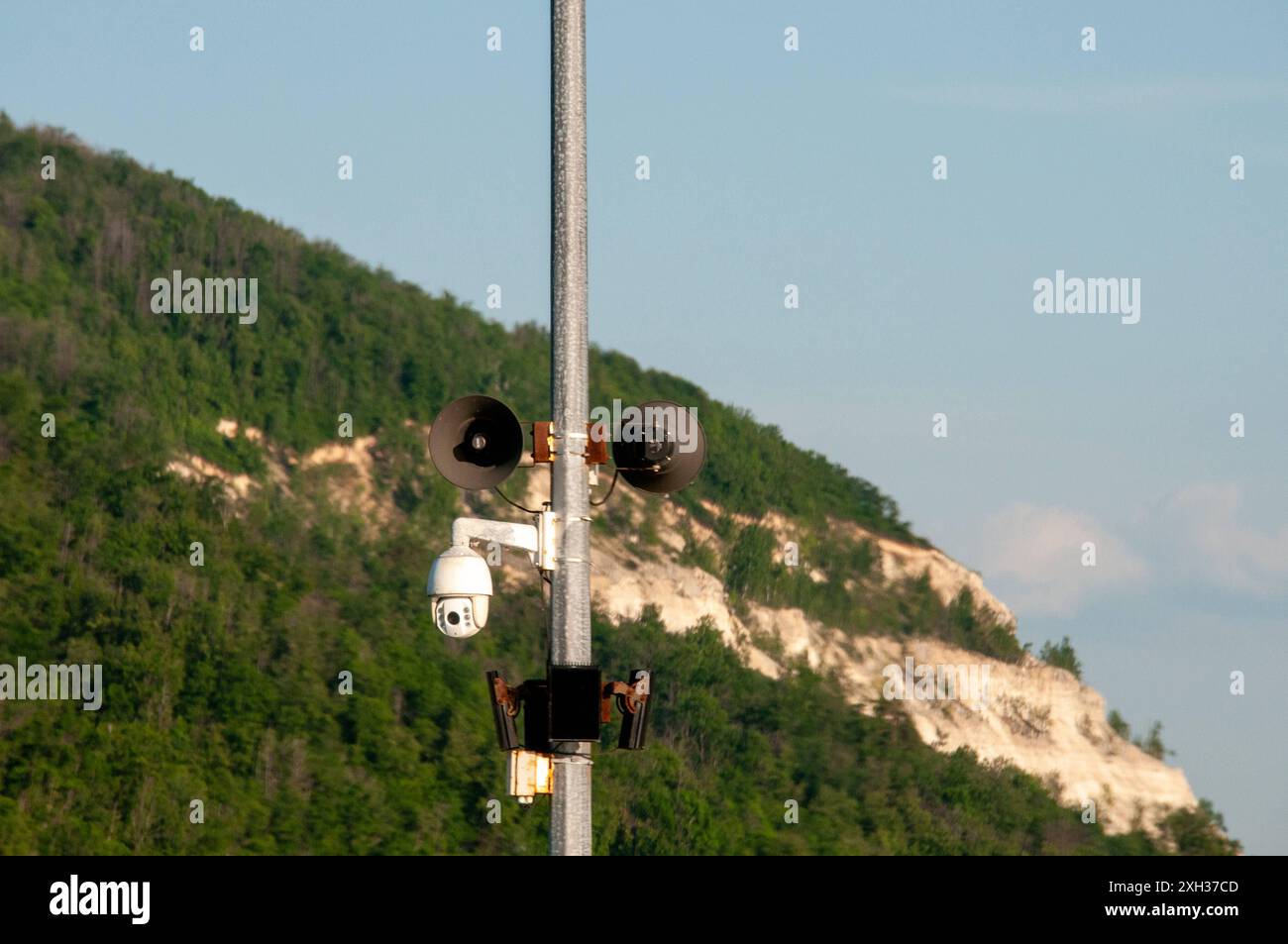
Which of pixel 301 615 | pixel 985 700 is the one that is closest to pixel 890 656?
pixel 985 700

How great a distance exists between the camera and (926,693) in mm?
89688

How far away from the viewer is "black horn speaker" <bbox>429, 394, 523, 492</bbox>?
12078mm

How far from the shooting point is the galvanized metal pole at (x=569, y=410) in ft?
38.0

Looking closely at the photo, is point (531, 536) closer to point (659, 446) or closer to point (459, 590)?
point (459, 590)

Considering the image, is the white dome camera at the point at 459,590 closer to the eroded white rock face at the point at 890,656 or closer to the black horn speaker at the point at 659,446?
the black horn speaker at the point at 659,446

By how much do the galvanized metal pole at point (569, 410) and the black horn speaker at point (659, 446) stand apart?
300 mm

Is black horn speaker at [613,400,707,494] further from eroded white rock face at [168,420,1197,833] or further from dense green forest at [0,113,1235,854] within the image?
eroded white rock face at [168,420,1197,833]

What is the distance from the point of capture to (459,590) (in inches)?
473

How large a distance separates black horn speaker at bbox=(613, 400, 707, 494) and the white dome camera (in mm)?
1038

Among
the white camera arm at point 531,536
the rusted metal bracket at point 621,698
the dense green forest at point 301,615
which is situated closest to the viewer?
the rusted metal bracket at point 621,698

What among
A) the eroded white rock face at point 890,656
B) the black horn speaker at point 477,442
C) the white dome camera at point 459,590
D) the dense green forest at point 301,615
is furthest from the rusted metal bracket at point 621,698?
the eroded white rock face at point 890,656

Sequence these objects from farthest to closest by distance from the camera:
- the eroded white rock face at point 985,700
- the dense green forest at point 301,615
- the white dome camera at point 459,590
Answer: the eroded white rock face at point 985,700 → the dense green forest at point 301,615 → the white dome camera at point 459,590
